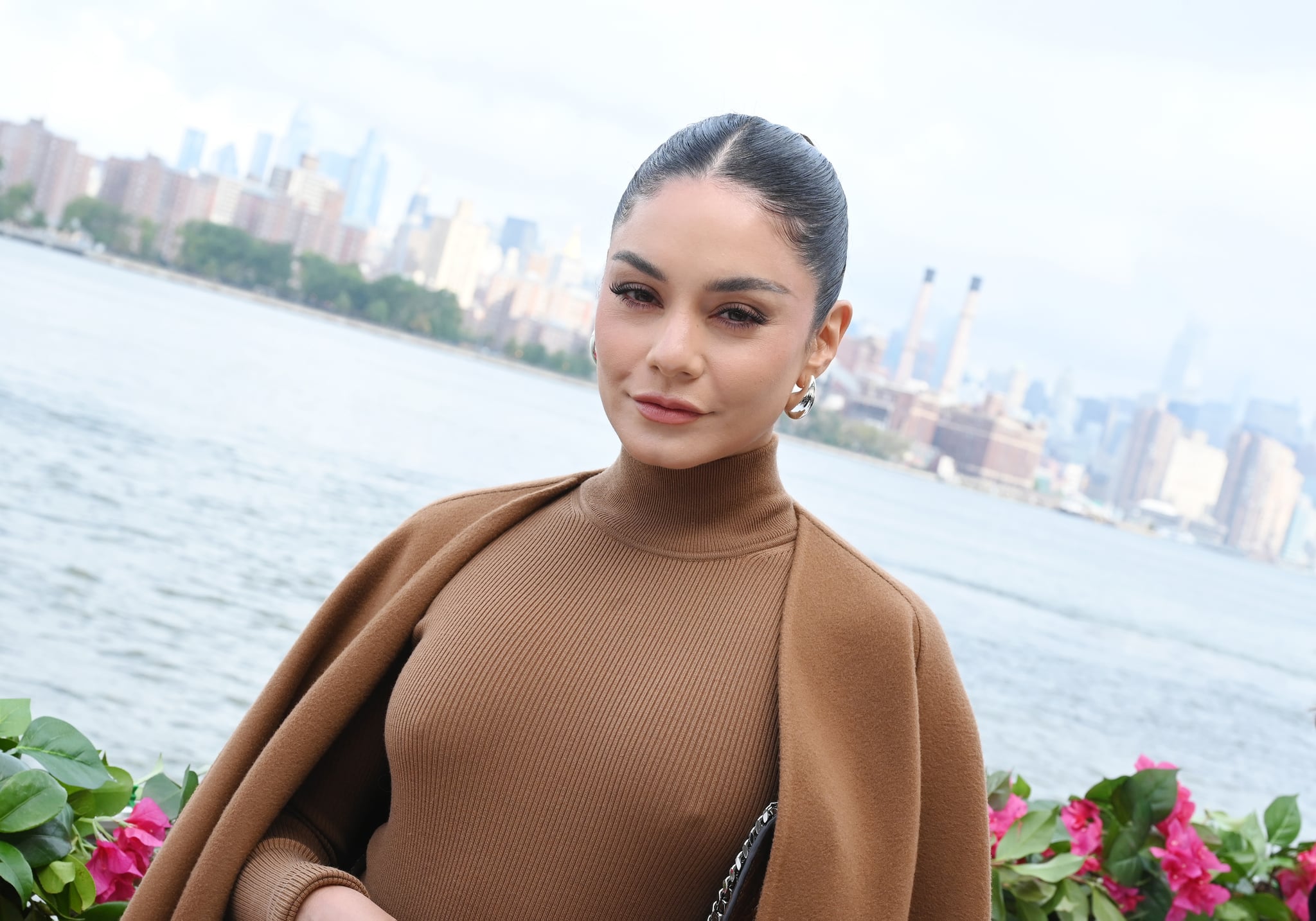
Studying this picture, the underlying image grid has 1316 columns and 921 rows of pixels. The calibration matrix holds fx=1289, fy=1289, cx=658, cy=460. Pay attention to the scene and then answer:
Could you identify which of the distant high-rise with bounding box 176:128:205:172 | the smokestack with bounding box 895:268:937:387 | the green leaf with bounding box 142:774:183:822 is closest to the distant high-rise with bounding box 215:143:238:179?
the distant high-rise with bounding box 176:128:205:172

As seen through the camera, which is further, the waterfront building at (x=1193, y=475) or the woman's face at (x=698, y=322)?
the waterfront building at (x=1193, y=475)

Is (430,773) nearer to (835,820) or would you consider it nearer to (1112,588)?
(835,820)

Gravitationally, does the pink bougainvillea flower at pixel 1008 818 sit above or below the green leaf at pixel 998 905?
above

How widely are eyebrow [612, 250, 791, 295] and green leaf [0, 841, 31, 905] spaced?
850mm

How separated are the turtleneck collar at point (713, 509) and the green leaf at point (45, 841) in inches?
26.2

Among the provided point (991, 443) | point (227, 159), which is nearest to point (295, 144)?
point (227, 159)

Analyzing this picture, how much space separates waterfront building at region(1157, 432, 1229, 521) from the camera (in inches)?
2847

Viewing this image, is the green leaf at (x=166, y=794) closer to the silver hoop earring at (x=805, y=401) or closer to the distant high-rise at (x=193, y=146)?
the silver hoop earring at (x=805, y=401)

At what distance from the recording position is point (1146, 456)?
73125 millimetres

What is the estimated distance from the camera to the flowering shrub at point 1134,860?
1.89 metres

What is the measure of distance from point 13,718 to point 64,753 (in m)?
0.08

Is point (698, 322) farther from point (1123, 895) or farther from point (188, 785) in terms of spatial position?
point (1123, 895)

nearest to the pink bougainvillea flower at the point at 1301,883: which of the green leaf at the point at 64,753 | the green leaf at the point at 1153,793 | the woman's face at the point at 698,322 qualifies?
the green leaf at the point at 1153,793

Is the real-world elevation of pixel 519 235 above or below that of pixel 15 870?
above
